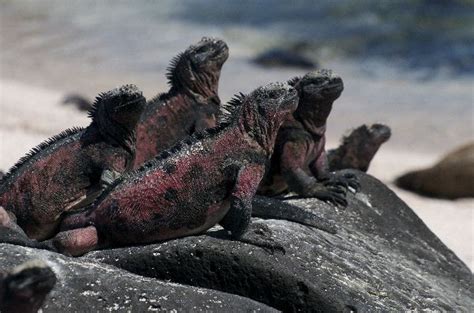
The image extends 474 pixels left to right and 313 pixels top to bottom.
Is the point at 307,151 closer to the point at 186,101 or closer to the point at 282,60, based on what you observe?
the point at 186,101

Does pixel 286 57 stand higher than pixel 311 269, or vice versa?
pixel 286 57

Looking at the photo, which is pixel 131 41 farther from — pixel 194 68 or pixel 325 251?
pixel 325 251

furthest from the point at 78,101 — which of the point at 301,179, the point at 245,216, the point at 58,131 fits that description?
the point at 245,216

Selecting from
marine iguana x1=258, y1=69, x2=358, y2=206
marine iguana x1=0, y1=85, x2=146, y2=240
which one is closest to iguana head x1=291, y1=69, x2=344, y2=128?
marine iguana x1=258, y1=69, x2=358, y2=206

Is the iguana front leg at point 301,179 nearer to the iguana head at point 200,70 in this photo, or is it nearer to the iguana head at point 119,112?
the iguana head at point 200,70

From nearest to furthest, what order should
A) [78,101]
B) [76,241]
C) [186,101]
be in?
[76,241], [186,101], [78,101]

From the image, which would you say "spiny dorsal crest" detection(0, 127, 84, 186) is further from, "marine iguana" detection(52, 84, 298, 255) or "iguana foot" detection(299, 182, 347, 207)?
"iguana foot" detection(299, 182, 347, 207)

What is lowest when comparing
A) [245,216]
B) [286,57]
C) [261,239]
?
[261,239]
